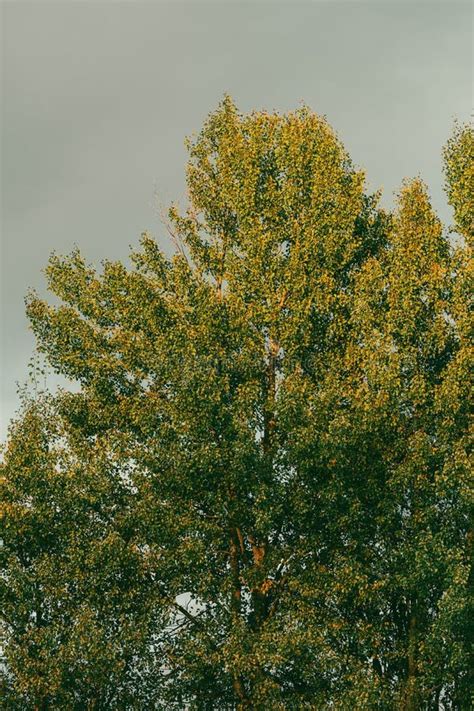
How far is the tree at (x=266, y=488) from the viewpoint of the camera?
30172mm

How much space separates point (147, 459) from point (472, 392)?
33.9ft

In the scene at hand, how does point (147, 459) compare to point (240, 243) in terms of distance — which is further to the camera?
point (240, 243)

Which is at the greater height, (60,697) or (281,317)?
(281,317)

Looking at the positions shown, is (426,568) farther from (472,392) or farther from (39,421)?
(39,421)

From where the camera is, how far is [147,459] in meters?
31.4

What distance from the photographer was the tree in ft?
99.0

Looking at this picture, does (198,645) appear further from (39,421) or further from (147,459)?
(39,421)

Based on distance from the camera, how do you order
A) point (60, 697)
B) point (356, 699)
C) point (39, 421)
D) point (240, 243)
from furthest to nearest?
point (240, 243) < point (39, 421) < point (60, 697) < point (356, 699)

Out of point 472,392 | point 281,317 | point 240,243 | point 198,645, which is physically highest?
point 240,243

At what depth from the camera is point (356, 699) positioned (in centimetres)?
2861

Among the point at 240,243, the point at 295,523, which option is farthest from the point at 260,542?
the point at 240,243

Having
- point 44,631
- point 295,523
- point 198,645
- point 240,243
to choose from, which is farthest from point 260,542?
point 240,243

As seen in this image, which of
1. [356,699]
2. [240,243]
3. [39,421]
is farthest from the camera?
[240,243]

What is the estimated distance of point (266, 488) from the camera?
30.7 m
